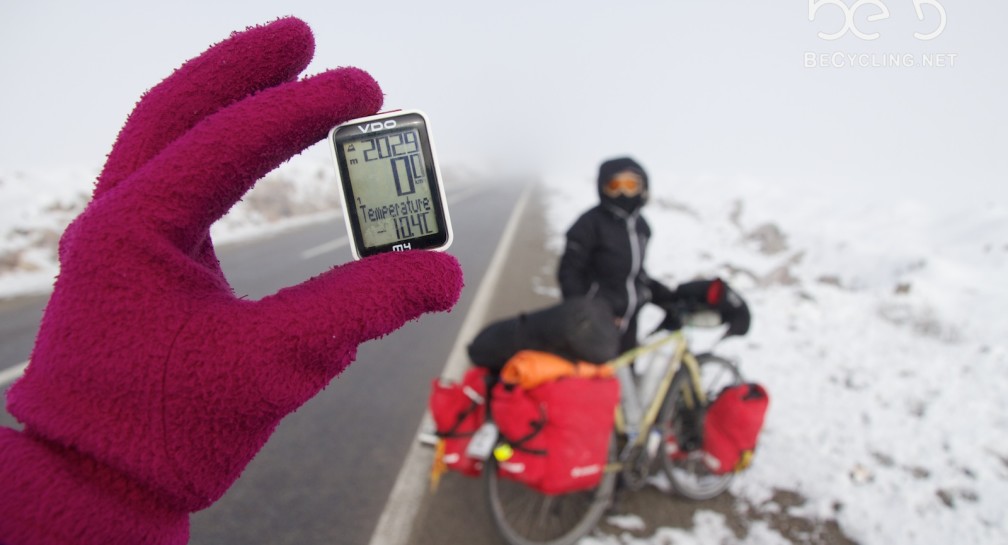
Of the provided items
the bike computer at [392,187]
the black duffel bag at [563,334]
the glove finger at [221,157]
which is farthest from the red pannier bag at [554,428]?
the glove finger at [221,157]

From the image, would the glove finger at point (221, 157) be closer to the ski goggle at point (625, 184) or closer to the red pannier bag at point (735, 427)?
the ski goggle at point (625, 184)

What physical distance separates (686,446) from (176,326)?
2753 mm

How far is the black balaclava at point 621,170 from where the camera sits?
2641 mm

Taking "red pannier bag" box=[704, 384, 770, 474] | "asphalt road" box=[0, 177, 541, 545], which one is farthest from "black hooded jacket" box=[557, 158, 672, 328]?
"asphalt road" box=[0, 177, 541, 545]

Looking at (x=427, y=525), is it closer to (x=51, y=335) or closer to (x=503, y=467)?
(x=503, y=467)

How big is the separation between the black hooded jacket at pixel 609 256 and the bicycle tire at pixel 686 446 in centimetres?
51

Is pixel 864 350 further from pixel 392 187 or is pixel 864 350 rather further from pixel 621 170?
pixel 392 187

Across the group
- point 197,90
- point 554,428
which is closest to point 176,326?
point 197,90

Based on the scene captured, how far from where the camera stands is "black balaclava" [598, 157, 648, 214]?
2641 millimetres

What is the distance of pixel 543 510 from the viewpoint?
2400mm

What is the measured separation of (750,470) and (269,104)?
10.5 ft

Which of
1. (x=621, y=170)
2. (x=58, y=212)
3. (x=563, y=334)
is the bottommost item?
(x=563, y=334)

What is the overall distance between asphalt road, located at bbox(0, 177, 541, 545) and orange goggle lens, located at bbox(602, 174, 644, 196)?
2.06 meters

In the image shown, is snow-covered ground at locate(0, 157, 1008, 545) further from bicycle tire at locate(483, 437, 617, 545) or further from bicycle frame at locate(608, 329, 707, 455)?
bicycle frame at locate(608, 329, 707, 455)
